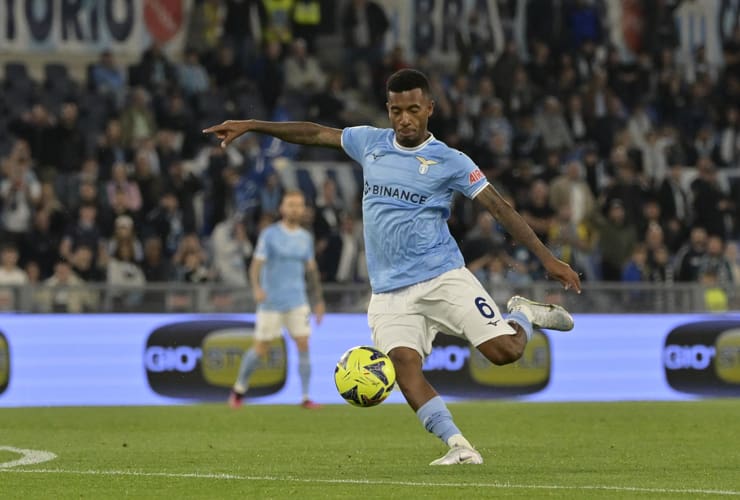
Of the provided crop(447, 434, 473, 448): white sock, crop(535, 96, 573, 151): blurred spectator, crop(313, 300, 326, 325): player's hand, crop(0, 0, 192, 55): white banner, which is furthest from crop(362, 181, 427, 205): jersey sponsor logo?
crop(0, 0, 192, 55): white banner

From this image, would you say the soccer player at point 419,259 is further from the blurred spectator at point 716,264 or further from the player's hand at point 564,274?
the blurred spectator at point 716,264

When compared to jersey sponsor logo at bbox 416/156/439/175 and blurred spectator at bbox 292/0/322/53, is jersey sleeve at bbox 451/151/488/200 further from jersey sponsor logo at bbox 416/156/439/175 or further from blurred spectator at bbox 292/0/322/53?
blurred spectator at bbox 292/0/322/53

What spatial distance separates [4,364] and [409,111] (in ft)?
28.6

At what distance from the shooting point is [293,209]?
16.7 m

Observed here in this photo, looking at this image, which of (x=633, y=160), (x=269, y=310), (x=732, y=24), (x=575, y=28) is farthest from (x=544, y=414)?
(x=732, y=24)

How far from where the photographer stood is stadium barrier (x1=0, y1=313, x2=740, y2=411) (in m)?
17.2

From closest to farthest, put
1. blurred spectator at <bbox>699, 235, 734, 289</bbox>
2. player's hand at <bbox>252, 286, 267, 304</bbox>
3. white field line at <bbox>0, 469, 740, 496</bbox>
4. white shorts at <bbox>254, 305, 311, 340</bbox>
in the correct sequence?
1. white field line at <bbox>0, 469, 740, 496</bbox>
2. player's hand at <bbox>252, 286, 267, 304</bbox>
3. white shorts at <bbox>254, 305, 311, 340</bbox>
4. blurred spectator at <bbox>699, 235, 734, 289</bbox>

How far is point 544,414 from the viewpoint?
15.6 metres

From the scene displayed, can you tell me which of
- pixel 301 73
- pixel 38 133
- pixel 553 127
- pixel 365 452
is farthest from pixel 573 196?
pixel 365 452

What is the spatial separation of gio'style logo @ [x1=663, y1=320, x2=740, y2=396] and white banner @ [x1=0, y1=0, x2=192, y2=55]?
10156 mm

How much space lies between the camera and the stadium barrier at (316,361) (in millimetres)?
17219

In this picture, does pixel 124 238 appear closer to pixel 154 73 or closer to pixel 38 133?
pixel 38 133

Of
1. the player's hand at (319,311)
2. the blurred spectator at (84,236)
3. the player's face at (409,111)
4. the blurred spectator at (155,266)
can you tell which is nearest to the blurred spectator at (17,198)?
the blurred spectator at (84,236)

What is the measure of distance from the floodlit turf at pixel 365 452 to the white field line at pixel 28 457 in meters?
0.10
